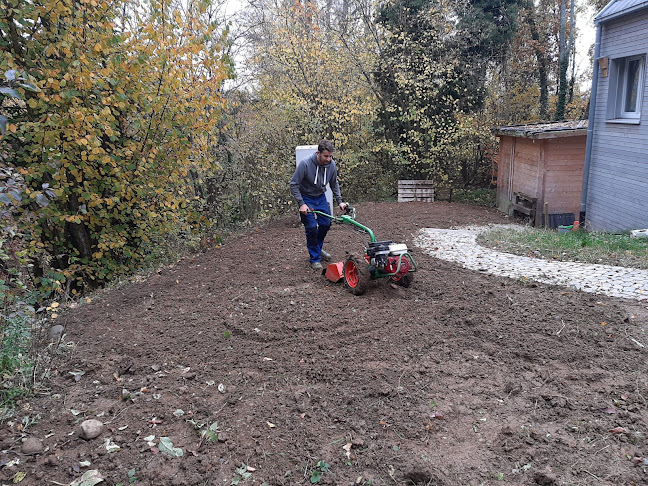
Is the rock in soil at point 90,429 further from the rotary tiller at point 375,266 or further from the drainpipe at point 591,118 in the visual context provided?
the drainpipe at point 591,118

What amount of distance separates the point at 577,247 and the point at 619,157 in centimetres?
374

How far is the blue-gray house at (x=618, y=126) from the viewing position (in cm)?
1036

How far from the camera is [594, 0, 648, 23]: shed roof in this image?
9.99m

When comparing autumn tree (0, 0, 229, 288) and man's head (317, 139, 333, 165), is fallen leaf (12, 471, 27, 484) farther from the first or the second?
man's head (317, 139, 333, 165)

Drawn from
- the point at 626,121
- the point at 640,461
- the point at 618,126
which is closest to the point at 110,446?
the point at 640,461

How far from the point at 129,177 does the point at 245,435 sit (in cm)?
555

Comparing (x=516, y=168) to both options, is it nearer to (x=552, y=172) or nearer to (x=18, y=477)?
(x=552, y=172)

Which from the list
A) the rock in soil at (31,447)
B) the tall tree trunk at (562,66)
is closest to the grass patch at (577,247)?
the rock in soil at (31,447)

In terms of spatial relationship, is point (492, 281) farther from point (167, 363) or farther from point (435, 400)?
point (167, 363)

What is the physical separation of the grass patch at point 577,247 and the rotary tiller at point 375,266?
3.06 metres

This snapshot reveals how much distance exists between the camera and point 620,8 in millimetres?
10719

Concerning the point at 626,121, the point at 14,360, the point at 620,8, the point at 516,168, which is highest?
the point at 620,8

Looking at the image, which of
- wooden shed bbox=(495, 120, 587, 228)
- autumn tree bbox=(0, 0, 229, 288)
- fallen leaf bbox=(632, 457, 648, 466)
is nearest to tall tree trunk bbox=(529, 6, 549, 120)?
wooden shed bbox=(495, 120, 587, 228)

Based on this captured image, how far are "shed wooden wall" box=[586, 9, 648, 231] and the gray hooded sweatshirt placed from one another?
6.99 m
